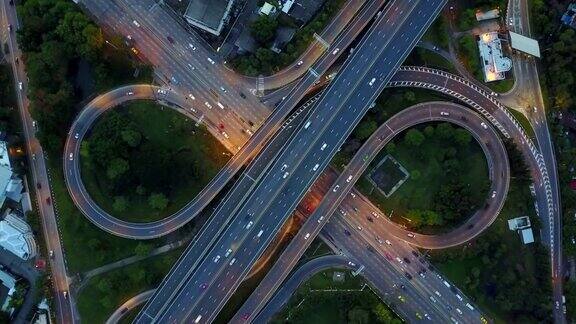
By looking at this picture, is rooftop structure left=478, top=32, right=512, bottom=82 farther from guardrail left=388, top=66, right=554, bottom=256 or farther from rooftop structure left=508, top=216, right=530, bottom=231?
rooftop structure left=508, top=216, right=530, bottom=231

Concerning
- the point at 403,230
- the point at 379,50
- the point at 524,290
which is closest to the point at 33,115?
the point at 379,50

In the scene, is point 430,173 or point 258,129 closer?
point 258,129

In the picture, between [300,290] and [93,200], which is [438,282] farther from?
[93,200]

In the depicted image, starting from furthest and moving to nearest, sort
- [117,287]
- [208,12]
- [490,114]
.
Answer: [490,114] < [208,12] < [117,287]

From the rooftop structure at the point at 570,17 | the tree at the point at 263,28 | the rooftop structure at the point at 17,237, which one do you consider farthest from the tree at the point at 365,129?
the rooftop structure at the point at 17,237

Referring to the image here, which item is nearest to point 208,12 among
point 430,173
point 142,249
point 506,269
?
point 142,249

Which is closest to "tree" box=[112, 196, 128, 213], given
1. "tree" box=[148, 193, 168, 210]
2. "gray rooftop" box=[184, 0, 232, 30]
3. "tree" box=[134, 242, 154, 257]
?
"tree" box=[148, 193, 168, 210]

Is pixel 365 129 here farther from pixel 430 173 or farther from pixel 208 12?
pixel 208 12
